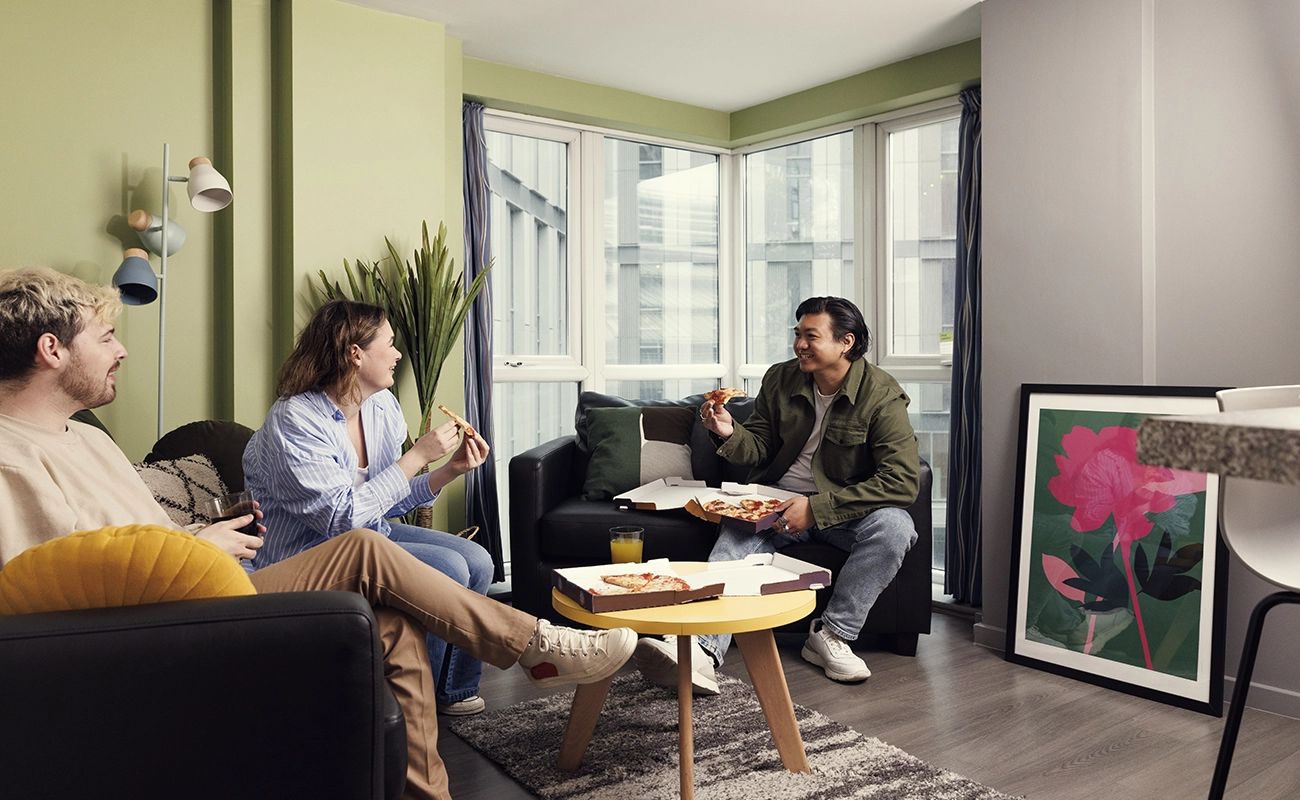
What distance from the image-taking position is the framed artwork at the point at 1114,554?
2.74 m

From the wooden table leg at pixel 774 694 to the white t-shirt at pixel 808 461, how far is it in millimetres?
1185

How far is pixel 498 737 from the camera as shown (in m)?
2.47

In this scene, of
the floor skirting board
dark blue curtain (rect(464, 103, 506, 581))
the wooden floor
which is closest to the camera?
the wooden floor

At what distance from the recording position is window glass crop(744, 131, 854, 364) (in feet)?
15.4

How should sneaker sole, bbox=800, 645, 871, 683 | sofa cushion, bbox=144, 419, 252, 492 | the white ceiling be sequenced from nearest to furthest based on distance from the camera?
sofa cushion, bbox=144, 419, 252, 492 < sneaker sole, bbox=800, 645, 871, 683 < the white ceiling

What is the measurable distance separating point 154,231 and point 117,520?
6.11 ft

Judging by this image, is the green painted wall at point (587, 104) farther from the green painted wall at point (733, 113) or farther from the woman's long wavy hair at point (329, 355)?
the woman's long wavy hair at point (329, 355)

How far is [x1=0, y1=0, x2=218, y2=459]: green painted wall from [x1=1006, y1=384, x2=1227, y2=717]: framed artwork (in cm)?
308

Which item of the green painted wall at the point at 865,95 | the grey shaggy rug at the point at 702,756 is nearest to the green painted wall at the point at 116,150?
the grey shaggy rug at the point at 702,756

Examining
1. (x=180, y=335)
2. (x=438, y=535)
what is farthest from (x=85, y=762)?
(x=180, y=335)

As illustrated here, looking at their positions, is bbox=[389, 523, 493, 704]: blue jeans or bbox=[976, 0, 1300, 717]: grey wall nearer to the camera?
bbox=[389, 523, 493, 704]: blue jeans

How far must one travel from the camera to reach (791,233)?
16.2 feet

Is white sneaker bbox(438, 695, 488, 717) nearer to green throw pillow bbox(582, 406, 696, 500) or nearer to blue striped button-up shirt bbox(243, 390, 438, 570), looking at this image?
blue striped button-up shirt bbox(243, 390, 438, 570)

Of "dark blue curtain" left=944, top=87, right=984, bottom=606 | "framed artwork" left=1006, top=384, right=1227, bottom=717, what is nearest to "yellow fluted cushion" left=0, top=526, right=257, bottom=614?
"framed artwork" left=1006, top=384, right=1227, bottom=717
